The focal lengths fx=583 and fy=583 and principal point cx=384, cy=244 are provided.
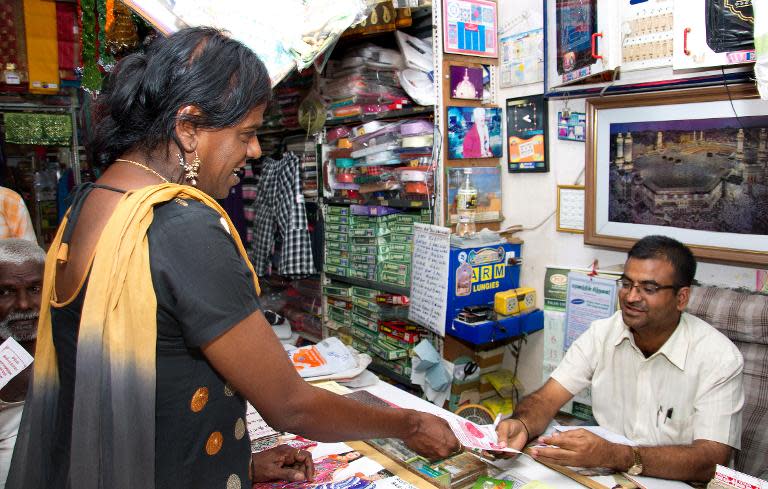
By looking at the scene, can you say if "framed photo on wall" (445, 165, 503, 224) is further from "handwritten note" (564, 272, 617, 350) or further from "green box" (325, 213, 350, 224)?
"green box" (325, 213, 350, 224)

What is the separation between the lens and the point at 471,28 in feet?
10.0

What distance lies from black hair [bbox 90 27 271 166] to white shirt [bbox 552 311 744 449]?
155 centimetres

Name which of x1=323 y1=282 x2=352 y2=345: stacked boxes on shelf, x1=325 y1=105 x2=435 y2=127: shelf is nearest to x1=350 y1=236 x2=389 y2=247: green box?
x1=323 y1=282 x2=352 y2=345: stacked boxes on shelf

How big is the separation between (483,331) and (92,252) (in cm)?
216

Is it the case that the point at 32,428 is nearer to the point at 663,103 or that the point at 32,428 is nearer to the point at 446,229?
the point at 446,229

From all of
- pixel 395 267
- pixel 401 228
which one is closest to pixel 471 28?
pixel 401 228

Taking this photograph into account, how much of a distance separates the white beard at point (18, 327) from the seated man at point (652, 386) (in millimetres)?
1511

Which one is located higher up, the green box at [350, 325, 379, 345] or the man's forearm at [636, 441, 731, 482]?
the man's forearm at [636, 441, 731, 482]

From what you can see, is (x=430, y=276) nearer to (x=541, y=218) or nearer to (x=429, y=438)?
(x=541, y=218)

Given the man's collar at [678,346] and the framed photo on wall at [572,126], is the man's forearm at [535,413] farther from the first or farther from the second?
the framed photo on wall at [572,126]

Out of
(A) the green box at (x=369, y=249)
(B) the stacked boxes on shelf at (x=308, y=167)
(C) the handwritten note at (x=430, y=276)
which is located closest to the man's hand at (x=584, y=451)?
(C) the handwritten note at (x=430, y=276)

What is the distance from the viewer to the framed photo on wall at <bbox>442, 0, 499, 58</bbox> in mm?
2959

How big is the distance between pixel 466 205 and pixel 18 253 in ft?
6.63

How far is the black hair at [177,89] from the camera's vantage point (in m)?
1.03
